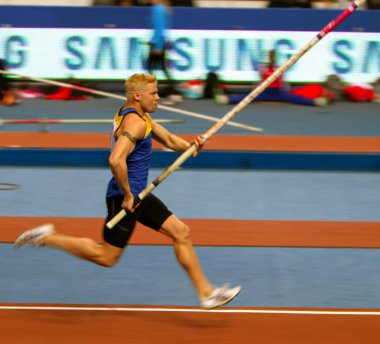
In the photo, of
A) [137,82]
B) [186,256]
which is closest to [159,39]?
[137,82]

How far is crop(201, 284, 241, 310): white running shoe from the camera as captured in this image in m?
6.91

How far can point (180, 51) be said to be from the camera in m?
18.6

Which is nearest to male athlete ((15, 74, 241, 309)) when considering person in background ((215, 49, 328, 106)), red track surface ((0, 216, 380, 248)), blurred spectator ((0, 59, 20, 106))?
red track surface ((0, 216, 380, 248))

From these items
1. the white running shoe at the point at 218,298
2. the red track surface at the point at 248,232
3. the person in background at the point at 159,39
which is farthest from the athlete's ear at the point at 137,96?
the person in background at the point at 159,39

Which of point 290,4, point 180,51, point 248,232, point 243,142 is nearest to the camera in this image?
point 248,232

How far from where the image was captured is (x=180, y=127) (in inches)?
623

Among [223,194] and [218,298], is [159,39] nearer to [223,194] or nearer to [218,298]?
[223,194]

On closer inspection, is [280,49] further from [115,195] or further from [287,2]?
[115,195]

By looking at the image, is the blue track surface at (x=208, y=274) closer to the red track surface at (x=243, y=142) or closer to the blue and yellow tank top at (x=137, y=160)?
the blue and yellow tank top at (x=137, y=160)

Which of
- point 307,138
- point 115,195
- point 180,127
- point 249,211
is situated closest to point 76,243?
point 115,195

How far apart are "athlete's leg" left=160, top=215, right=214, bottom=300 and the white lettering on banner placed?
11.8 metres

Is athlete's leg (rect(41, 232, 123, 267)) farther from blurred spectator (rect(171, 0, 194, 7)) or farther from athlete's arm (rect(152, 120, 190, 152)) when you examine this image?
blurred spectator (rect(171, 0, 194, 7))

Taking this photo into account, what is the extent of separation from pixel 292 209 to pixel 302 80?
8319 millimetres

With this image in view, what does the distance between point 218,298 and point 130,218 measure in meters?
0.85
